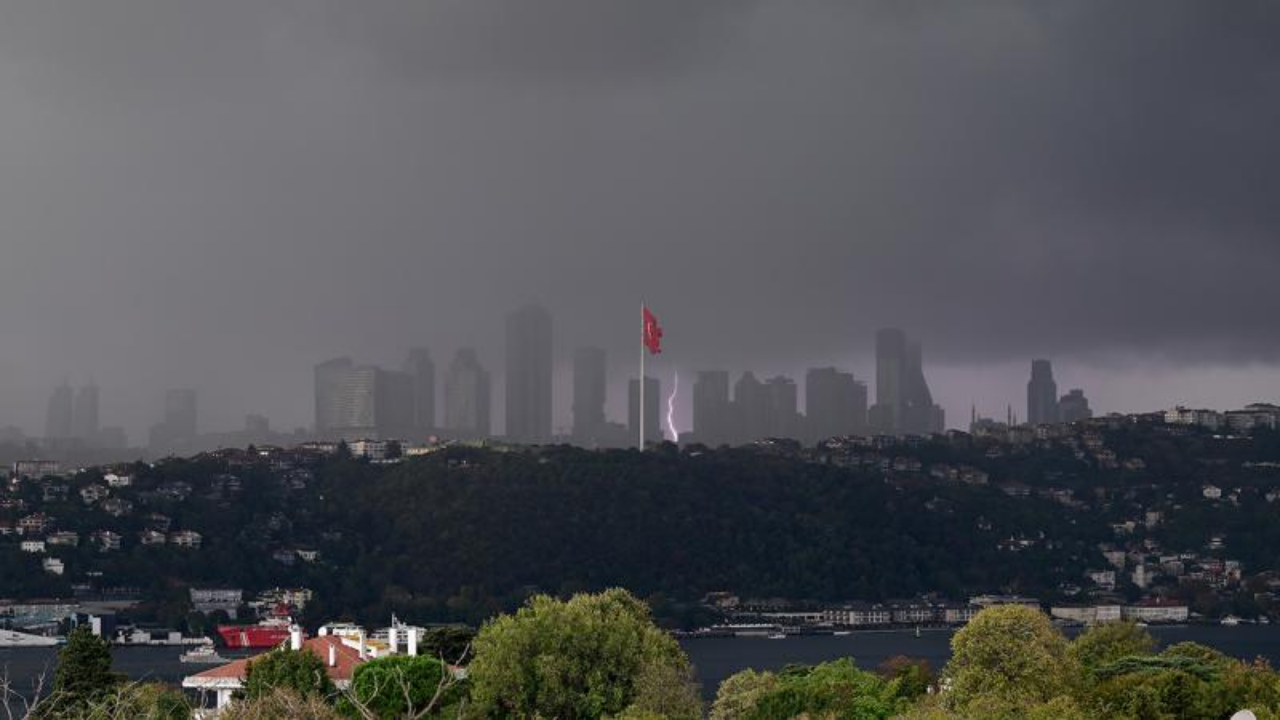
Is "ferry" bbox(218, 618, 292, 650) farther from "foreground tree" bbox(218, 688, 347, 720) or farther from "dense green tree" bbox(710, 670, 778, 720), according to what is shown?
"foreground tree" bbox(218, 688, 347, 720)

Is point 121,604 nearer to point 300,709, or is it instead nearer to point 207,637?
point 207,637

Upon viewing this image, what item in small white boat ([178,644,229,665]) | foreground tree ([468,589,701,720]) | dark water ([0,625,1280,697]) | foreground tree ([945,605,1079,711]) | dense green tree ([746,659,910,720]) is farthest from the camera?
small white boat ([178,644,229,665])

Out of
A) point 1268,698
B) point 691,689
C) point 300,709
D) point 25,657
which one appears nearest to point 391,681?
point 691,689

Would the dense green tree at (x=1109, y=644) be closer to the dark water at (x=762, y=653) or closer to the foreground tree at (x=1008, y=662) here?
the foreground tree at (x=1008, y=662)

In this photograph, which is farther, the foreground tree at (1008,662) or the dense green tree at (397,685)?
the foreground tree at (1008,662)

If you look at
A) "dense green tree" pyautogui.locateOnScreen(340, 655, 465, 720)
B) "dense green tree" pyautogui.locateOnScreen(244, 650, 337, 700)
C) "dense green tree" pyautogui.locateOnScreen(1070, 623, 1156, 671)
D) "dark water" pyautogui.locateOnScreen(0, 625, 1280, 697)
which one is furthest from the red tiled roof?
"dark water" pyautogui.locateOnScreen(0, 625, 1280, 697)

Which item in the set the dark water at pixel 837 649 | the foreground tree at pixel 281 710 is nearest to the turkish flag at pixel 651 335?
the dark water at pixel 837 649
